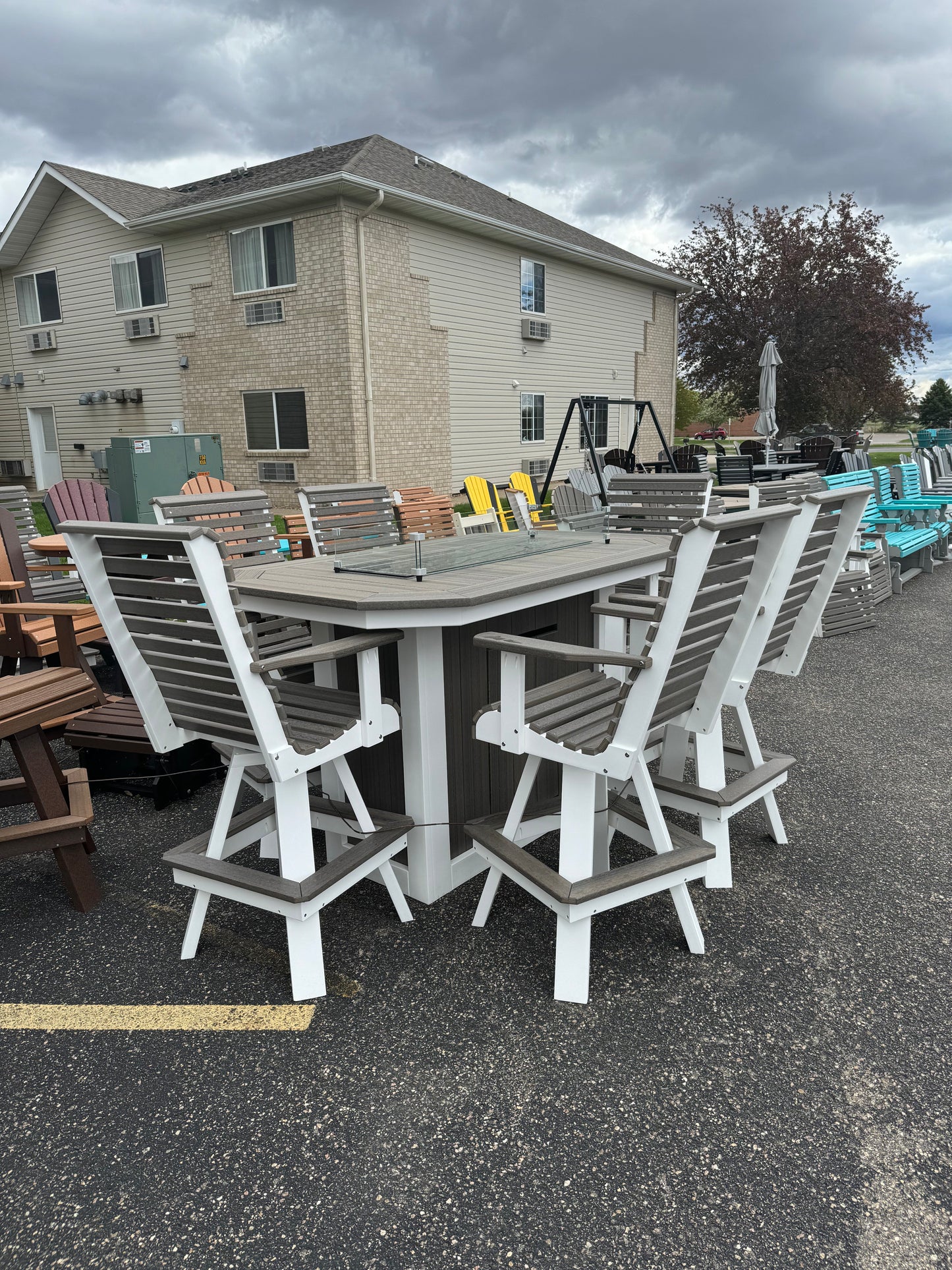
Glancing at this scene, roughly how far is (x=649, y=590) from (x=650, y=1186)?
104 inches

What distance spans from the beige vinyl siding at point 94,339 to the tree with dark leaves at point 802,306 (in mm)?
18052

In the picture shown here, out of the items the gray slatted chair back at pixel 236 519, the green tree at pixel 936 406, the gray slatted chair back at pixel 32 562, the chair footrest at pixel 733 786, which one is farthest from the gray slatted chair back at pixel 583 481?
the green tree at pixel 936 406

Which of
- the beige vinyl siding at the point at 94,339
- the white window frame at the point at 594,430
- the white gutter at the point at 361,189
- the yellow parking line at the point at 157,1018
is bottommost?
the yellow parking line at the point at 157,1018

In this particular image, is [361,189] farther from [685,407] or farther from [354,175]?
[685,407]

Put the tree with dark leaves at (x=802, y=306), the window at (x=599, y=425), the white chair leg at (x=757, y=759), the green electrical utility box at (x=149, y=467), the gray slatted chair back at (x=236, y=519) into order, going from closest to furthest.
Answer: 1. the white chair leg at (x=757, y=759)
2. the gray slatted chair back at (x=236, y=519)
3. the green electrical utility box at (x=149, y=467)
4. the window at (x=599, y=425)
5. the tree with dark leaves at (x=802, y=306)

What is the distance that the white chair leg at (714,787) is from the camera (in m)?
2.96

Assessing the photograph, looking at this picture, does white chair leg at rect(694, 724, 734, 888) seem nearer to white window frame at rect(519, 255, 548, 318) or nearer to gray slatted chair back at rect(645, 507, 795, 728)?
gray slatted chair back at rect(645, 507, 795, 728)

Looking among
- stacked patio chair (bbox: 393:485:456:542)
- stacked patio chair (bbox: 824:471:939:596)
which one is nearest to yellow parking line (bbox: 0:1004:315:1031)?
stacked patio chair (bbox: 393:485:456:542)

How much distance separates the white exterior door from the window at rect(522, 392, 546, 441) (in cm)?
1020

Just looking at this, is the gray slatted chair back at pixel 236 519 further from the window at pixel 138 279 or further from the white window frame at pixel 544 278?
the white window frame at pixel 544 278

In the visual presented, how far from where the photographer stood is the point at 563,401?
18656mm

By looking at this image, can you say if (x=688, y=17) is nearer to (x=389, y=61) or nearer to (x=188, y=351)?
(x=188, y=351)

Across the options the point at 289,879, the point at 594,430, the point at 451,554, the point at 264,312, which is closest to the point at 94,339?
the point at 264,312

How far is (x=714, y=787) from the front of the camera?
2982 mm
